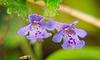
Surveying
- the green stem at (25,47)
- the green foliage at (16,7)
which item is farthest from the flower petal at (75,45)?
the green stem at (25,47)

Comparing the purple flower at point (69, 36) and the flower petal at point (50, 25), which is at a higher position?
the flower petal at point (50, 25)

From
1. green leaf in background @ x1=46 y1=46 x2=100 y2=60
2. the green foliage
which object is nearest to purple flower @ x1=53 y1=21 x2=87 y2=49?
the green foliage

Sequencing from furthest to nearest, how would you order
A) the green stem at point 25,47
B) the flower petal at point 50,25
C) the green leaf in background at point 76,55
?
the green stem at point 25,47
the green leaf in background at point 76,55
the flower petal at point 50,25

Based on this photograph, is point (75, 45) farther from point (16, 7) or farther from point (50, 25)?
point (16, 7)

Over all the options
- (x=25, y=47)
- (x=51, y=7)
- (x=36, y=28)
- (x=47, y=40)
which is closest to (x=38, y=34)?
(x=36, y=28)

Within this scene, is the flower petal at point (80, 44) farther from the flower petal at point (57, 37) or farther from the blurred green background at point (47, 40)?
the blurred green background at point (47, 40)

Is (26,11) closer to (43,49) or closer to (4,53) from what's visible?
(4,53)

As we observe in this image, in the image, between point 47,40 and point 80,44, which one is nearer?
point 80,44
